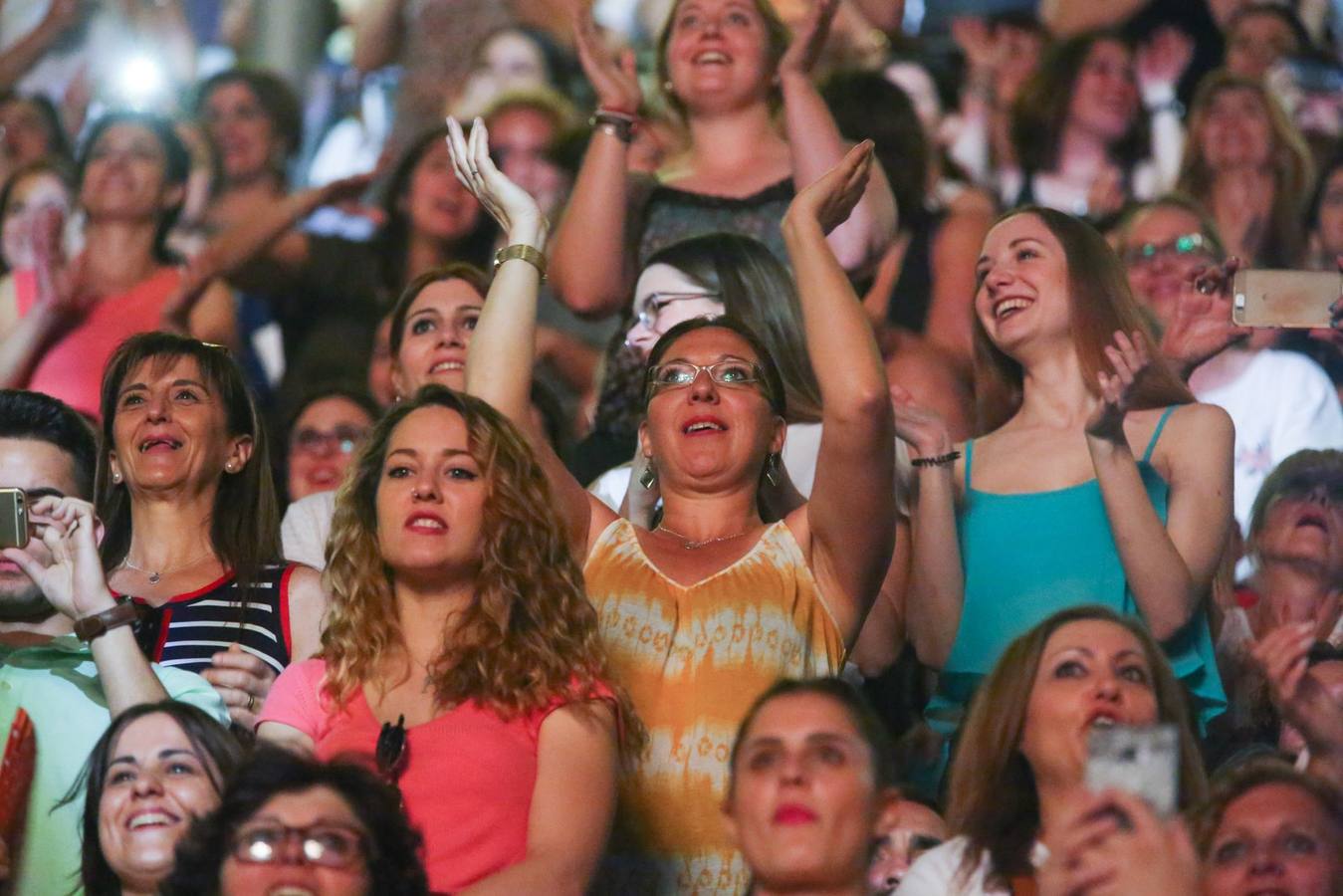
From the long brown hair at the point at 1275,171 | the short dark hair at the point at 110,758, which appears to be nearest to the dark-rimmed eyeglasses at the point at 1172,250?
the long brown hair at the point at 1275,171

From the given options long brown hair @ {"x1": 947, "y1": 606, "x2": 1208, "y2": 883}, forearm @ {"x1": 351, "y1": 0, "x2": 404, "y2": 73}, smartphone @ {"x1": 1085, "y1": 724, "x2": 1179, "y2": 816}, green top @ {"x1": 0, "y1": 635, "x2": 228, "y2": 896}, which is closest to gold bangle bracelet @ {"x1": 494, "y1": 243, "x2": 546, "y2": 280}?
green top @ {"x1": 0, "y1": 635, "x2": 228, "y2": 896}

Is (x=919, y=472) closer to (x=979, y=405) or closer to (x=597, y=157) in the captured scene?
(x=979, y=405)

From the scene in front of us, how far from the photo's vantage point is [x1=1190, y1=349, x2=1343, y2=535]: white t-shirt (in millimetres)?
5672

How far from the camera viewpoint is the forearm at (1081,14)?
749 centimetres

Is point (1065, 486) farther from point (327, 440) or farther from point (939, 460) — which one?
point (327, 440)

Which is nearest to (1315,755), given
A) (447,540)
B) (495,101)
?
(447,540)

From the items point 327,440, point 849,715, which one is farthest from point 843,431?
point 327,440

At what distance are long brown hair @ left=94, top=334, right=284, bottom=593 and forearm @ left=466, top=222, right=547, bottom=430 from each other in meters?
0.57

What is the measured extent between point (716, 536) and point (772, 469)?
0.69 ft

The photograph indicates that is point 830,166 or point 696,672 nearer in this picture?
point 696,672

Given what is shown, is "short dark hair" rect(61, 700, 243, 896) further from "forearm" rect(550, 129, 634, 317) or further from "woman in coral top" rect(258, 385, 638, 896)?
"forearm" rect(550, 129, 634, 317)

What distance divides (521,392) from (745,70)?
163 centimetres

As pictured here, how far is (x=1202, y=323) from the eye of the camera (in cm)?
487

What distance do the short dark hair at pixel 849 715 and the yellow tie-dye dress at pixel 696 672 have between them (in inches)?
11.2
